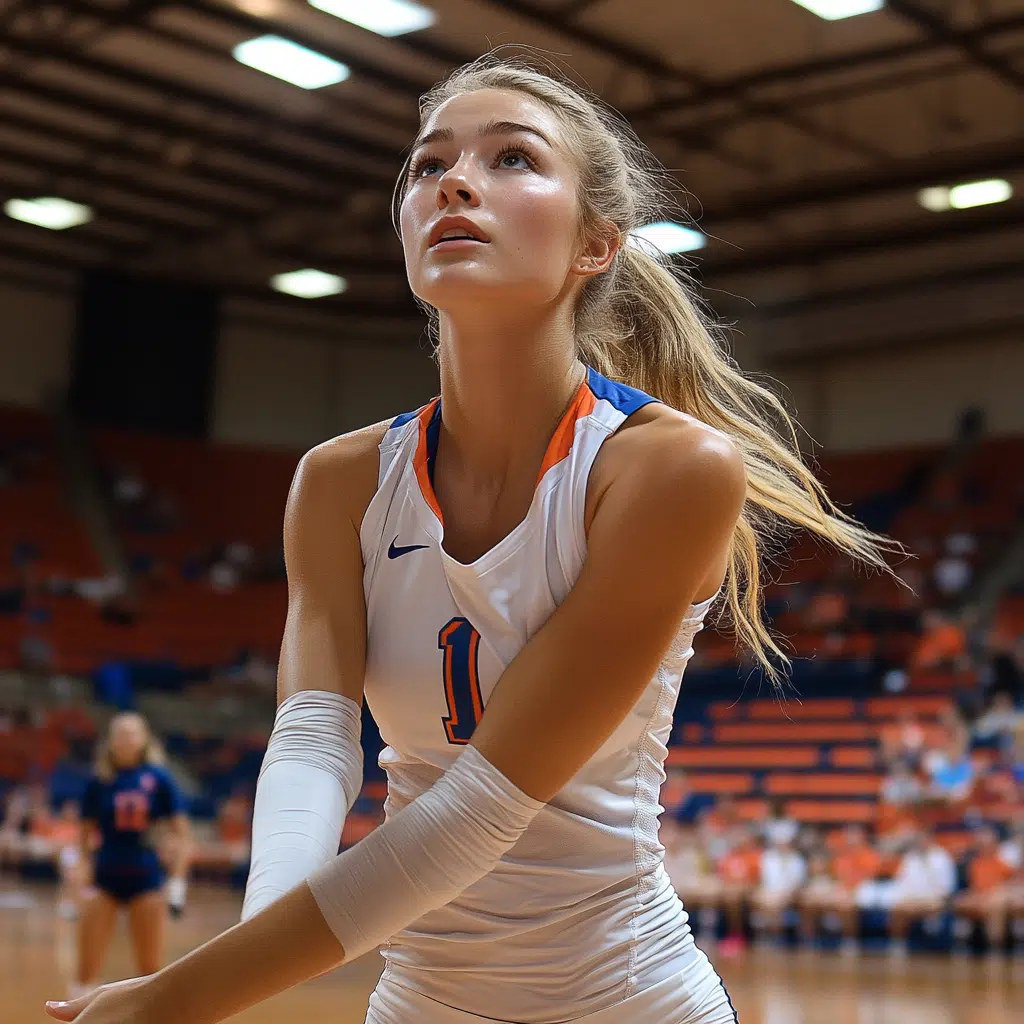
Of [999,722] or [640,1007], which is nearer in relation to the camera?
[640,1007]

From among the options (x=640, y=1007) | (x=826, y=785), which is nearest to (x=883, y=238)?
(x=826, y=785)

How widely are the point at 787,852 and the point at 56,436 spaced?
1272cm

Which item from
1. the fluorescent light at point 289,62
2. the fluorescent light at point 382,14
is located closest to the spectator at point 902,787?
the fluorescent light at point 382,14

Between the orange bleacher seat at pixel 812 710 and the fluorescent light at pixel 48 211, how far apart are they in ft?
32.3

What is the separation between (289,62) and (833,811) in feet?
27.1

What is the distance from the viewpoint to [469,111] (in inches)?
67.8

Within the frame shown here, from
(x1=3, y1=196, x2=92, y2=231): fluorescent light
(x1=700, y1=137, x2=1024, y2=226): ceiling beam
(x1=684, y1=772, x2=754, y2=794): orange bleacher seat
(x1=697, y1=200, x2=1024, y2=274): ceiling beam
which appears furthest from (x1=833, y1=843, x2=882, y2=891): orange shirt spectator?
(x1=3, y1=196, x2=92, y2=231): fluorescent light

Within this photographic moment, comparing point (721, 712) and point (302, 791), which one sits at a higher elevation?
point (721, 712)

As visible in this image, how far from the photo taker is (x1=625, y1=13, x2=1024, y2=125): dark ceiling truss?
11.1m

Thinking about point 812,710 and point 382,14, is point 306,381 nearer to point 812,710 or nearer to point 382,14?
point 812,710

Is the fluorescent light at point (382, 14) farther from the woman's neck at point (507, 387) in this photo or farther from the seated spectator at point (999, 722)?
the woman's neck at point (507, 387)

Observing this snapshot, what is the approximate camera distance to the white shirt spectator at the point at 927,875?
33.4ft

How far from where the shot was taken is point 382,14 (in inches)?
442

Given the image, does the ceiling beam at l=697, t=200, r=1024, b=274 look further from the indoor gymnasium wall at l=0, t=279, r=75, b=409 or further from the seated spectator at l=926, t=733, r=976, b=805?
the indoor gymnasium wall at l=0, t=279, r=75, b=409
